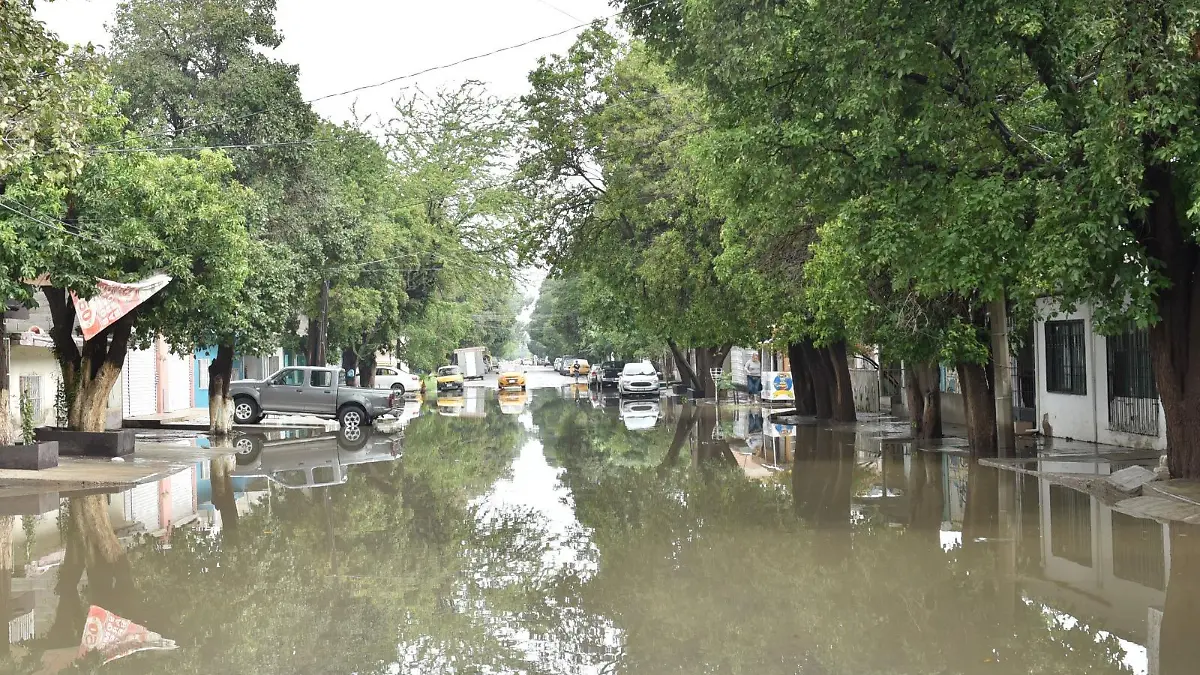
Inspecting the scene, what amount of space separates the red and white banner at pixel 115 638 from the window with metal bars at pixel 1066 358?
837 inches

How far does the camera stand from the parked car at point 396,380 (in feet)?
189

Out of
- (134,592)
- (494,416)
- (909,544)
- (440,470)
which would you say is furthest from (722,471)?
(494,416)

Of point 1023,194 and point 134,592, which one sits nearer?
point 134,592

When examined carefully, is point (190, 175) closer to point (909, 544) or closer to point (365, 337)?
point (909, 544)

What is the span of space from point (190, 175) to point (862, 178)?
530 inches

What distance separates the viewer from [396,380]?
58625 mm

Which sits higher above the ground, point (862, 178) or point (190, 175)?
point (190, 175)

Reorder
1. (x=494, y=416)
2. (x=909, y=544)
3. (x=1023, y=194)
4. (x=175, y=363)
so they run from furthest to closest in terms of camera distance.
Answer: (x=175, y=363) → (x=494, y=416) → (x=1023, y=194) → (x=909, y=544)

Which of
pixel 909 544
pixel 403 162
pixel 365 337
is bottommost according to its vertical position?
pixel 909 544

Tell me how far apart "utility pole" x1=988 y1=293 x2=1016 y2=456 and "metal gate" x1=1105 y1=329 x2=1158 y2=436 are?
8.32 ft

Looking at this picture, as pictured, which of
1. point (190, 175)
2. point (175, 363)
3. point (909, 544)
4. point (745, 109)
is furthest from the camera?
point (175, 363)

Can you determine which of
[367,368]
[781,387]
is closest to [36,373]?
[367,368]

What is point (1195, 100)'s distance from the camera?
1179 centimetres

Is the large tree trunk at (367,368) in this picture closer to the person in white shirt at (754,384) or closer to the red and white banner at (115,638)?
the person in white shirt at (754,384)
